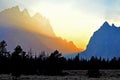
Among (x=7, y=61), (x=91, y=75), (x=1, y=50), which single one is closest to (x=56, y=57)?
(x=7, y=61)

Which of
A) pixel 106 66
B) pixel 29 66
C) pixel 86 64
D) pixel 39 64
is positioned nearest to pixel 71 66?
pixel 86 64

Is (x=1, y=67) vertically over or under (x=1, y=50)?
under

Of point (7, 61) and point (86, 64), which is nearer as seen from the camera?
point (7, 61)

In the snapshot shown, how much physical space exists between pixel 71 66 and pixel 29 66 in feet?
115

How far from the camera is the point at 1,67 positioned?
10406 centimetres

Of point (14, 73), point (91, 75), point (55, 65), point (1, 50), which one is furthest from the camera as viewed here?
point (1, 50)

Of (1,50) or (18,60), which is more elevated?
(1,50)

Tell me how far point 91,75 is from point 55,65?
22.5 m

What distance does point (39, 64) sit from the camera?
116625 mm

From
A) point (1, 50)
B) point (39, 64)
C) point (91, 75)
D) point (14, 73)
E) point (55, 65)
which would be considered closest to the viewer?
point (14, 73)

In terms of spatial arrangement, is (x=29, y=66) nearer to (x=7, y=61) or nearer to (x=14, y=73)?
(x=7, y=61)

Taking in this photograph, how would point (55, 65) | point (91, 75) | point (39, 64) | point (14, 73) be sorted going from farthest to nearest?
1. point (39, 64)
2. point (55, 65)
3. point (91, 75)
4. point (14, 73)

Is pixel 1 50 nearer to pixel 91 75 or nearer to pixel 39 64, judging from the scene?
pixel 39 64

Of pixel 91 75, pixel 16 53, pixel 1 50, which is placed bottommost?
pixel 91 75
